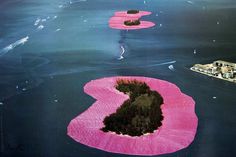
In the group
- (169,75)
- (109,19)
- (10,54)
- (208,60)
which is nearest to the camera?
(169,75)

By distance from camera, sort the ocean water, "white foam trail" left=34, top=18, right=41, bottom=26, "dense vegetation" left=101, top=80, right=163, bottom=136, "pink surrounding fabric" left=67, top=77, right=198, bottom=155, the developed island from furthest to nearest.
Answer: "white foam trail" left=34, top=18, right=41, bottom=26 < the developed island < "dense vegetation" left=101, top=80, right=163, bottom=136 < the ocean water < "pink surrounding fabric" left=67, top=77, right=198, bottom=155

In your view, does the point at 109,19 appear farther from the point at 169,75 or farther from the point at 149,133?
the point at 149,133

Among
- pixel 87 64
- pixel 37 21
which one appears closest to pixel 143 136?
pixel 87 64

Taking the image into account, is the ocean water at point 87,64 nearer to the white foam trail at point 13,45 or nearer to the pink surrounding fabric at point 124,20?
the white foam trail at point 13,45

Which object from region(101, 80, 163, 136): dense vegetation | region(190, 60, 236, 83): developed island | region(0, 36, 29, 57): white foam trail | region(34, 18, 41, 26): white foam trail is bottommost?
region(34, 18, 41, 26): white foam trail

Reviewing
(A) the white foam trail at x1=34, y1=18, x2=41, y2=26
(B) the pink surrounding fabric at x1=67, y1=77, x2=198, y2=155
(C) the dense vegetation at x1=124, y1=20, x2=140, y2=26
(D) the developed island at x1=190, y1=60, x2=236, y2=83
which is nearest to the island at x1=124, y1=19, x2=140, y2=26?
(C) the dense vegetation at x1=124, y1=20, x2=140, y2=26

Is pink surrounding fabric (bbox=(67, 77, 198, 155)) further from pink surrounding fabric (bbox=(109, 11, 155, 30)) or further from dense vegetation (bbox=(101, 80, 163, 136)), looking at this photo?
pink surrounding fabric (bbox=(109, 11, 155, 30))

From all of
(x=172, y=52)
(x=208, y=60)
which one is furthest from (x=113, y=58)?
(x=208, y=60)
